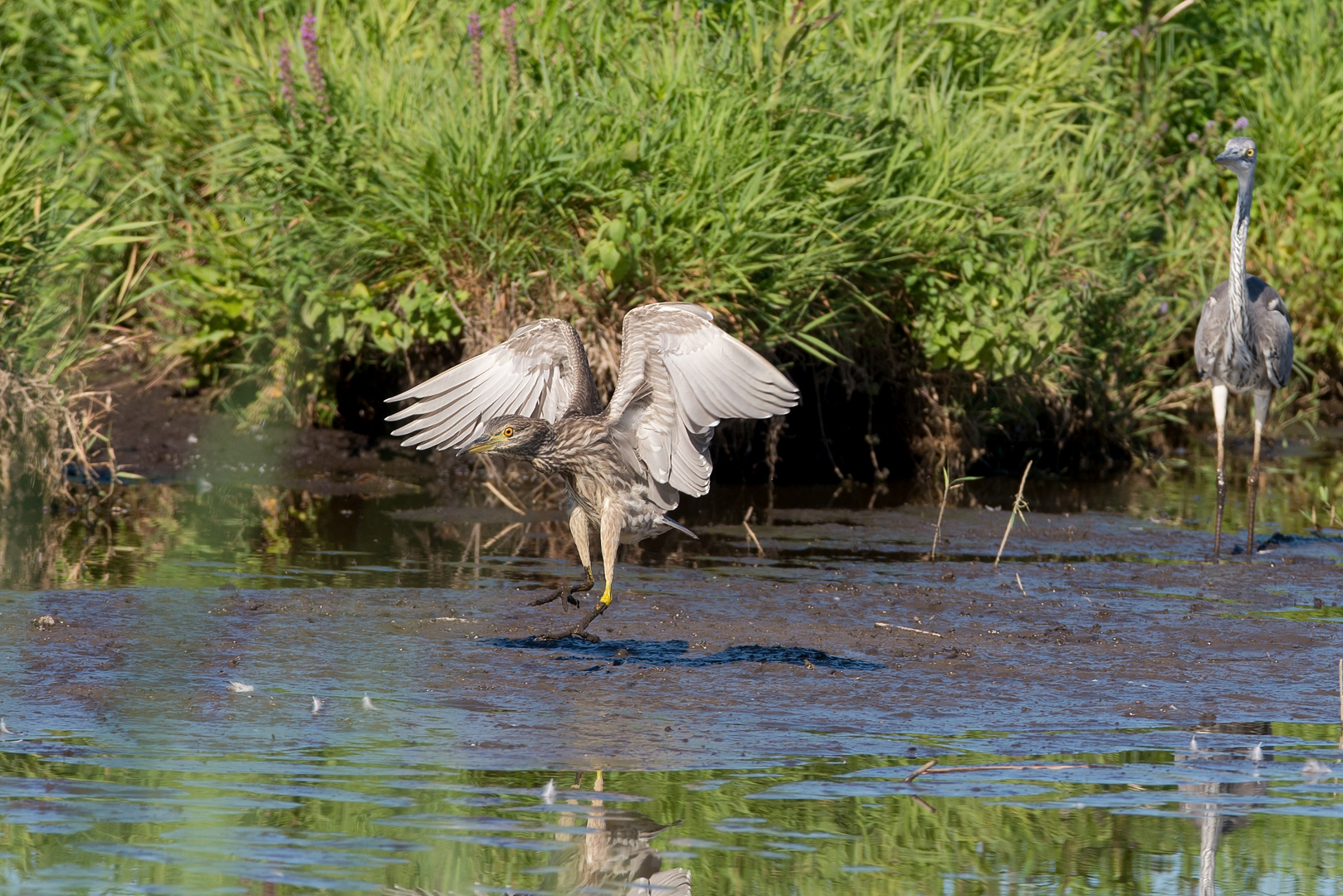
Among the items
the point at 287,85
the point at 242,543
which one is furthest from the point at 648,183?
the point at 242,543

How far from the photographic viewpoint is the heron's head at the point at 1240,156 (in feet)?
30.6

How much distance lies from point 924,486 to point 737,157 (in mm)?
2759

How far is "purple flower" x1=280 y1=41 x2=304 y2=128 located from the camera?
9.27 meters

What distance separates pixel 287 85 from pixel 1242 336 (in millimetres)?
5287

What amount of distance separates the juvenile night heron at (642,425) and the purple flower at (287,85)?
3419mm

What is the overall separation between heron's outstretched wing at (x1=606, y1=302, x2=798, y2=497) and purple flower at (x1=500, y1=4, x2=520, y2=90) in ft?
10.8

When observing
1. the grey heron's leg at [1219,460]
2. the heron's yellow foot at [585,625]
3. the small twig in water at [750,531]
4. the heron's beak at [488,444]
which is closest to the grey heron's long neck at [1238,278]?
the grey heron's leg at [1219,460]

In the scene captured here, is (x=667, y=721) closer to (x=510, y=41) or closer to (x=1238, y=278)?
(x=510, y=41)

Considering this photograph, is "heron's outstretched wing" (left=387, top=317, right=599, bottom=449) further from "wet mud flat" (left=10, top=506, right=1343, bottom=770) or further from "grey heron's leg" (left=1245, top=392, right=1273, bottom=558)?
"grey heron's leg" (left=1245, top=392, right=1273, bottom=558)

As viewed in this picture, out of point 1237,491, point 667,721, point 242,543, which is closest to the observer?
point 667,721

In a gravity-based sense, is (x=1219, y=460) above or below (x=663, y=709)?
above

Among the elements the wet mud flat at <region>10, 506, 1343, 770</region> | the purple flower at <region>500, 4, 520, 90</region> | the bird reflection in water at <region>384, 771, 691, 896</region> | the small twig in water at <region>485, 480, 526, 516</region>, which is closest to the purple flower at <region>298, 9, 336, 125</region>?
the purple flower at <region>500, 4, 520, 90</region>

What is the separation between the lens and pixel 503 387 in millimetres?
6742

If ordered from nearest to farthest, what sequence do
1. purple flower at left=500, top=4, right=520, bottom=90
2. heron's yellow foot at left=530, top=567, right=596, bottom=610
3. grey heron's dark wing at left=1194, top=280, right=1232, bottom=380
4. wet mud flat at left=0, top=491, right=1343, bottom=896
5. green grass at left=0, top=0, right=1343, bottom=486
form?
wet mud flat at left=0, top=491, right=1343, bottom=896 → heron's yellow foot at left=530, top=567, right=596, bottom=610 → green grass at left=0, top=0, right=1343, bottom=486 → purple flower at left=500, top=4, right=520, bottom=90 → grey heron's dark wing at left=1194, top=280, right=1232, bottom=380
